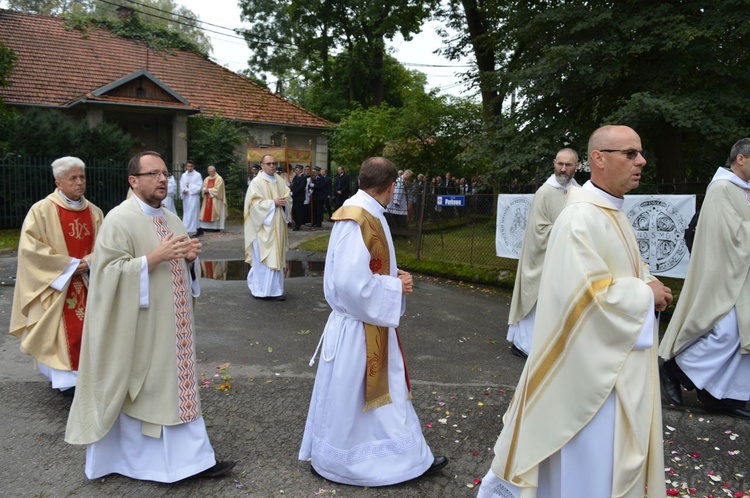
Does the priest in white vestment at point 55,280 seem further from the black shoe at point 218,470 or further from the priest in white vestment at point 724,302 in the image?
the priest in white vestment at point 724,302

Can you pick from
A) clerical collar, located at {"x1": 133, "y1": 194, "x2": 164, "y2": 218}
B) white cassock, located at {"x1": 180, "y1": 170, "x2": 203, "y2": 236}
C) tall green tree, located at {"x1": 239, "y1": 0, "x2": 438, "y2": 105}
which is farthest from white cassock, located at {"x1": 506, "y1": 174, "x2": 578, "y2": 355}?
tall green tree, located at {"x1": 239, "y1": 0, "x2": 438, "y2": 105}

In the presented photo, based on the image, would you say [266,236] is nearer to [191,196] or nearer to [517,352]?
[517,352]

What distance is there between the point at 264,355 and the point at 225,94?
22137mm

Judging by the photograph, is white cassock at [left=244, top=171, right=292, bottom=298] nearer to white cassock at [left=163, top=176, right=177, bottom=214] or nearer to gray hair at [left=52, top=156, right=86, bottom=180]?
gray hair at [left=52, top=156, right=86, bottom=180]

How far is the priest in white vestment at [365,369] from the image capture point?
3.66 metres

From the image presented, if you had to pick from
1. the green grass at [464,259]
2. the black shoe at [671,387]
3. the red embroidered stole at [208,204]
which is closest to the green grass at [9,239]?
the red embroidered stole at [208,204]

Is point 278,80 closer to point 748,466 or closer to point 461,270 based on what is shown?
point 461,270

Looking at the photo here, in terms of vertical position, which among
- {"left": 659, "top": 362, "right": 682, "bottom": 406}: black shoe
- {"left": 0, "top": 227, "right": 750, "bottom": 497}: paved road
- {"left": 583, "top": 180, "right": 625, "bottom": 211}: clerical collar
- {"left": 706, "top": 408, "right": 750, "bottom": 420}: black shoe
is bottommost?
{"left": 0, "top": 227, "right": 750, "bottom": 497}: paved road

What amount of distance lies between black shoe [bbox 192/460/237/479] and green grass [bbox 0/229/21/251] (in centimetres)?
1181

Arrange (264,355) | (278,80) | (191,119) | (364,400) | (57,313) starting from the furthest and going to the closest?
1. (278,80)
2. (191,119)
3. (264,355)
4. (57,313)
5. (364,400)

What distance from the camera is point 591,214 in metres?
2.86

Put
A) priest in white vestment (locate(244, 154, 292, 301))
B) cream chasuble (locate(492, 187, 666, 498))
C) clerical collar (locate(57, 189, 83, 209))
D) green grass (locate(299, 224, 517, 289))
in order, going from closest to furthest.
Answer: cream chasuble (locate(492, 187, 666, 498))
clerical collar (locate(57, 189, 83, 209))
priest in white vestment (locate(244, 154, 292, 301))
green grass (locate(299, 224, 517, 289))

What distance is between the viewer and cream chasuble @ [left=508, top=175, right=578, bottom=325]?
647 centimetres

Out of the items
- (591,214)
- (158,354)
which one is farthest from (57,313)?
(591,214)
